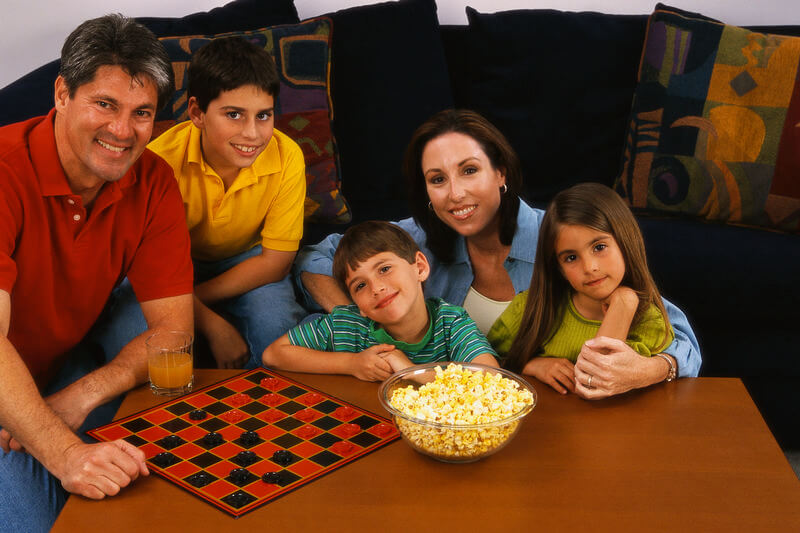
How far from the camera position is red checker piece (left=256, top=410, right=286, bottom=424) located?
1.48 metres

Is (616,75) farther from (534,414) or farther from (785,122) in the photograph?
(534,414)

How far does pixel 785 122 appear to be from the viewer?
→ 2.64 meters

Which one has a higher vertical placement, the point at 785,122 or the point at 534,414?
the point at 785,122

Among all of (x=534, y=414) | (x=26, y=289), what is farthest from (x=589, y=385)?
(x=26, y=289)

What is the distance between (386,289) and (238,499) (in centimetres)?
64

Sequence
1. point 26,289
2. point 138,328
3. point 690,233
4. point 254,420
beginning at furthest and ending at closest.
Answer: point 690,233 < point 138,328 < point 26,289 < point 254,420

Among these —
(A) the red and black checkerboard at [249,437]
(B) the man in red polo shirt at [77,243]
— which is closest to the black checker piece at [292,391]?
(A) the red and black checkerboard at [249,437]

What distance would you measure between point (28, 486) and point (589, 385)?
1.06 metres

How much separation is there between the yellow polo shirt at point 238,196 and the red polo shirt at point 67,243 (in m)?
0.25

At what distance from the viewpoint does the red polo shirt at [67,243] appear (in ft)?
5.72

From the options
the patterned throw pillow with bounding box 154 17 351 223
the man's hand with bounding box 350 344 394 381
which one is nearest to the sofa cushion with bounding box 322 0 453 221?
the patterned throw pillow with bounding box 154 17 351 223

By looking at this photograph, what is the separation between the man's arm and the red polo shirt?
0.18m

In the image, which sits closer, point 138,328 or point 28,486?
point 28,486

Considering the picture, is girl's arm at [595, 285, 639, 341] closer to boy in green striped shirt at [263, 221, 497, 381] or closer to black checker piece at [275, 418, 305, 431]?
boy in green striped shirt at [263, 221, 497, 381]
